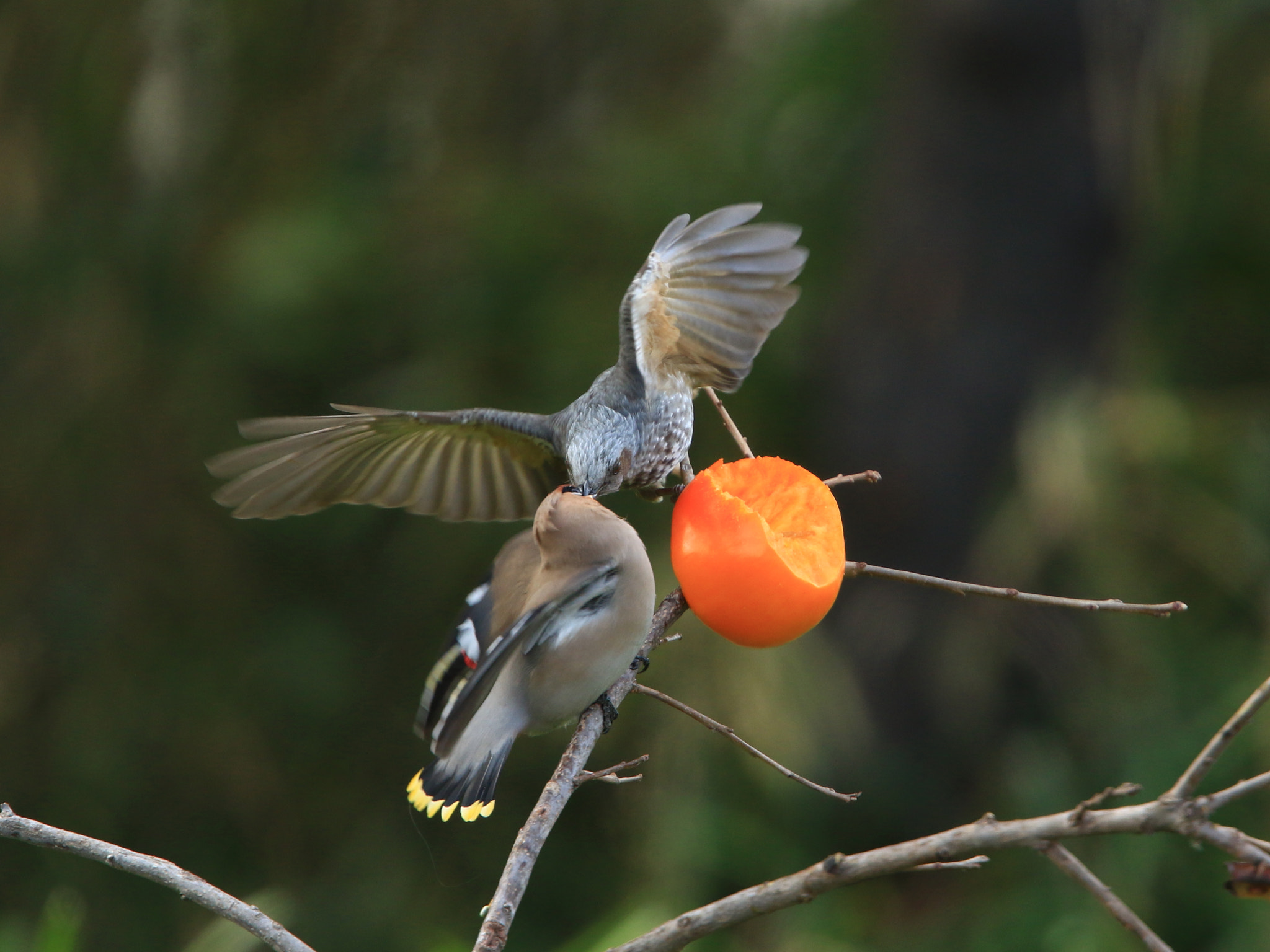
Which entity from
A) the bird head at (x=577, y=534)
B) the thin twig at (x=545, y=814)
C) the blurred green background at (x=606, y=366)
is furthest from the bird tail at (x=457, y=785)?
the blurred green background at (x=606, y=366)

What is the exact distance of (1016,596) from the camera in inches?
50.8

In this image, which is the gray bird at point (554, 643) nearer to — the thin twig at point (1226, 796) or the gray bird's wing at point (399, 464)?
the gray bird's wing at point (399, 464)

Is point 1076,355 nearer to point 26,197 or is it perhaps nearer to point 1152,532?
point 1152,532

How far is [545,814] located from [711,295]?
1.08 m

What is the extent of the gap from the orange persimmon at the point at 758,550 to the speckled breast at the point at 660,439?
1.05 feet

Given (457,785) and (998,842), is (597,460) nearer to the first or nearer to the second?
(457,785)

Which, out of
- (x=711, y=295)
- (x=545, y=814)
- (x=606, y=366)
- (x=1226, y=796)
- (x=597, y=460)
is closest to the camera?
(x=1226, y=796)

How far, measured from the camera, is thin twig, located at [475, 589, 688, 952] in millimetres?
1068

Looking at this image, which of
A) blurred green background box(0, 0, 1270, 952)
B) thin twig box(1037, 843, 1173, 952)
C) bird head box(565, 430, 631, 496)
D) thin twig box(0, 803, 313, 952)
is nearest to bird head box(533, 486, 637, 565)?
bird head box(565, 430, 631, 496)

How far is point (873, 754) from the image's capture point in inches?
137

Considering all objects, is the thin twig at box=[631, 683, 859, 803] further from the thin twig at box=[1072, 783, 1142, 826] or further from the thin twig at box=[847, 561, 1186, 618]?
the thin twig at box=[1072, 783, 1142, 826]

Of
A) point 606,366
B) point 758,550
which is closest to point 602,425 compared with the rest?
point 758,550

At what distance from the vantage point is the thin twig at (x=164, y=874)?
1.05 m

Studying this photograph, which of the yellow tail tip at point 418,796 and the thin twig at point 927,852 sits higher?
the thin twig at point 927,852
